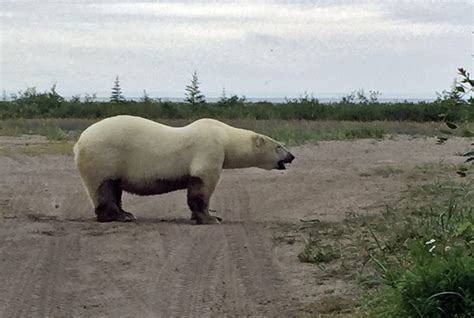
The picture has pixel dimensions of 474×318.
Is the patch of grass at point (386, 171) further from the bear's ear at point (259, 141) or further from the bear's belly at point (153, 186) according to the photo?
the bear's belly at point (153, 186)

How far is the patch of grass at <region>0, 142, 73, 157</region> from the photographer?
20.1m

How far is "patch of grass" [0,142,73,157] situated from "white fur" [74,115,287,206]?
8.42 metres

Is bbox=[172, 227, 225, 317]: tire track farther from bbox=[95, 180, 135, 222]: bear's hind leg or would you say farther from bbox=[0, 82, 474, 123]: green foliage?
bbox=[0, 82, 474, 123]: green foliage

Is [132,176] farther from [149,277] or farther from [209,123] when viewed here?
[149,277]

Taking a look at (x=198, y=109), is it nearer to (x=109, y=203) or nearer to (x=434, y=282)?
(x=109, y=203)

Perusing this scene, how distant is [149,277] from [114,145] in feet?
10.6

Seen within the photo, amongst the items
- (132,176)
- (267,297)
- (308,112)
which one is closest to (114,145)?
(132,176)

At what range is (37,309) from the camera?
24.5 feet

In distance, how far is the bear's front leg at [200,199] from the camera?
11711mm

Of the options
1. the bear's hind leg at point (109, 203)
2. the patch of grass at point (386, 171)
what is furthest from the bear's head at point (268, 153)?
the patch of grass at point (386, 171)

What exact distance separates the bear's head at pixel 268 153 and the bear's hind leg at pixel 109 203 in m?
1.89

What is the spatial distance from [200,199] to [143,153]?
0.85m

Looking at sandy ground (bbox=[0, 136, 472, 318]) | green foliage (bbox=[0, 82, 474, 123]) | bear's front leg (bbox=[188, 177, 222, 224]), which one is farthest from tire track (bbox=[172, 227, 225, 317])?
green foliage (bbox=[0, 82, 474, 123])

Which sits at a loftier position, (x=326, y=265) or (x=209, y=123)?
(x=209, y=123)
